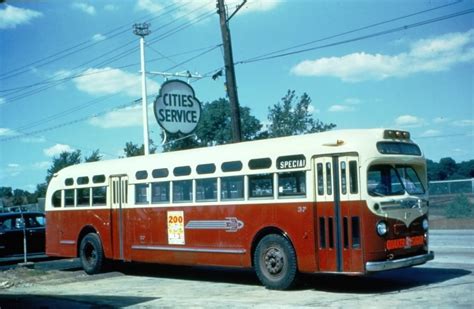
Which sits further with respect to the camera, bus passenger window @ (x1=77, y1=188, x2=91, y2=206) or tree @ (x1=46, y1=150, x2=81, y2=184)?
tree @ (x1=46, y1=150, x2=81, y2=184)

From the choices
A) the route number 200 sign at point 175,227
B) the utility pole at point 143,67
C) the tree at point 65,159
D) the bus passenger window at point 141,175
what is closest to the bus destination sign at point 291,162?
the route number 200 sign at point 175,227

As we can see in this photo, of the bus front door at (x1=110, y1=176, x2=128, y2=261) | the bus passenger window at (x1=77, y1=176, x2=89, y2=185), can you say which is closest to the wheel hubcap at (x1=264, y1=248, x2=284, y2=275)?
the bus front door at (x1=110, y1=176, x2=128, y2=261)

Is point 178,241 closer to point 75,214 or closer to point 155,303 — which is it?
point 155,303

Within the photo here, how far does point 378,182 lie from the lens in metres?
10.6

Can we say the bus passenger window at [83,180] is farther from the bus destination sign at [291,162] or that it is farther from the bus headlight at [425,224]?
the bus headlight at [425,224]

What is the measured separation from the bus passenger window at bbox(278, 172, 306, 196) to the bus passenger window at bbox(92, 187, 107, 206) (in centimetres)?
618

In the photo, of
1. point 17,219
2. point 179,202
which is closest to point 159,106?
point 17,219

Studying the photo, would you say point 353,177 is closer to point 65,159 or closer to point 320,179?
point 320,179

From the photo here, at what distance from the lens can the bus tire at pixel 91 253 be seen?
15.7m

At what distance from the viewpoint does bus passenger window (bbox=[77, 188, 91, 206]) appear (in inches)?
645

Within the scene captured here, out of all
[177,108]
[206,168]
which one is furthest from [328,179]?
[177,108]

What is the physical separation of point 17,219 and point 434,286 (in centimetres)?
1402

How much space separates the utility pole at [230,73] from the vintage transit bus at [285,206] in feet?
15.7

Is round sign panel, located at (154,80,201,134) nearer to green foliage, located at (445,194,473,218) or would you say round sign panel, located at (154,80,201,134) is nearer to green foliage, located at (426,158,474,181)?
green foliage, located at (445,194,473,218)
